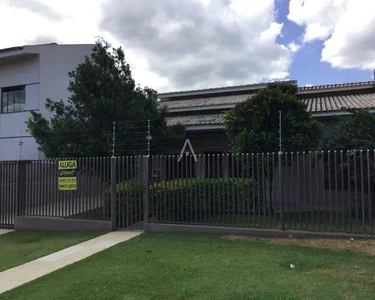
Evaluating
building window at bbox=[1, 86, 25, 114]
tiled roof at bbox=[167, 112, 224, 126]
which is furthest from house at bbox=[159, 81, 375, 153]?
building window at bbox=[1, 86, 25, 114]

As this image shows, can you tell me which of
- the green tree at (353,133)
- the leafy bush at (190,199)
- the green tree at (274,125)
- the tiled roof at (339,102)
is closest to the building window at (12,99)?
the leafy bush at (190,199)

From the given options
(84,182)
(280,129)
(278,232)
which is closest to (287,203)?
(278,232)

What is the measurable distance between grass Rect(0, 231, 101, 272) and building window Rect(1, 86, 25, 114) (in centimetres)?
1014

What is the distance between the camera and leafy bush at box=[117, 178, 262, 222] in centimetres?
1011

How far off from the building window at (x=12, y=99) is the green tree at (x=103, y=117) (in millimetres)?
6996

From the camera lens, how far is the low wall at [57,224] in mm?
11602

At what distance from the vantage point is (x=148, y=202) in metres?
11.0

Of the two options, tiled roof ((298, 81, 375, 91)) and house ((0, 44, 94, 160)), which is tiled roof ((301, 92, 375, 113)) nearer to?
tiled roof ((298, 81, 375, 91))

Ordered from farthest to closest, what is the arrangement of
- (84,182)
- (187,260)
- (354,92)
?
1. (354,92)
2. (84,182)
3. (187,260)

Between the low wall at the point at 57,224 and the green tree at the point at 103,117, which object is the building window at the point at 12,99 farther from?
the low wall at the point at 57,224

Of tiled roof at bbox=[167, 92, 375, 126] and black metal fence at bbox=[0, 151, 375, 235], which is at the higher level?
tiled roof at bbox=[167, 92, 375, 126]

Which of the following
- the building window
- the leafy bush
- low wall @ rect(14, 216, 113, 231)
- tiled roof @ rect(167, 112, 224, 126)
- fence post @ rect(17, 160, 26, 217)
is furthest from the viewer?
the building window

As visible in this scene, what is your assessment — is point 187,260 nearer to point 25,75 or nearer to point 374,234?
point 374,234

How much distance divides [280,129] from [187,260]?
5.29m
